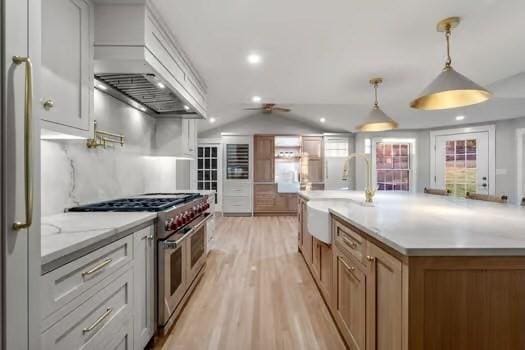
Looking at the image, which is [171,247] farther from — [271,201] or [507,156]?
[507,156]

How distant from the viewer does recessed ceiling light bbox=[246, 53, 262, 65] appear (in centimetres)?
257

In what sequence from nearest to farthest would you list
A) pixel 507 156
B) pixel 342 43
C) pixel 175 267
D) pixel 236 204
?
pixel 175 267 < pixel 342 43 < pixel 507 156 < pixel 236 204

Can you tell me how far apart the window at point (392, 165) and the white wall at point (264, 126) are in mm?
1776

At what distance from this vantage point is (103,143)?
2.23 m

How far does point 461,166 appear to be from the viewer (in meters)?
6.15

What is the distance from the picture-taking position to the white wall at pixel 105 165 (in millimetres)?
1759

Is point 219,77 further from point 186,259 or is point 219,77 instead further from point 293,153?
point 293,153

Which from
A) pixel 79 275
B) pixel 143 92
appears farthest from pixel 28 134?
pixel 143 92

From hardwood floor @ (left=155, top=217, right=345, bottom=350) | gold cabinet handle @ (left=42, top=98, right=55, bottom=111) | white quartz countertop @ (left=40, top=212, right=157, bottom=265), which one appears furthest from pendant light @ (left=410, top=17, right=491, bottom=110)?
gold cabinet handle @ (left=42, top=98, right=55, bottom=111)

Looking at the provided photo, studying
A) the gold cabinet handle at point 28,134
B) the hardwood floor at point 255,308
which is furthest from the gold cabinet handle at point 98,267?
the hardwood floor at point 255,308

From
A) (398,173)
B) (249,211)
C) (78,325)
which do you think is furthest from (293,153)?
(78,325)

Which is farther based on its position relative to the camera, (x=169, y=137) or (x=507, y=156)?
(x=507, y=156)

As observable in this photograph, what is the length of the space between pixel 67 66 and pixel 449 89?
2236mm

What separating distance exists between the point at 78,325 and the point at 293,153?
263 inches
